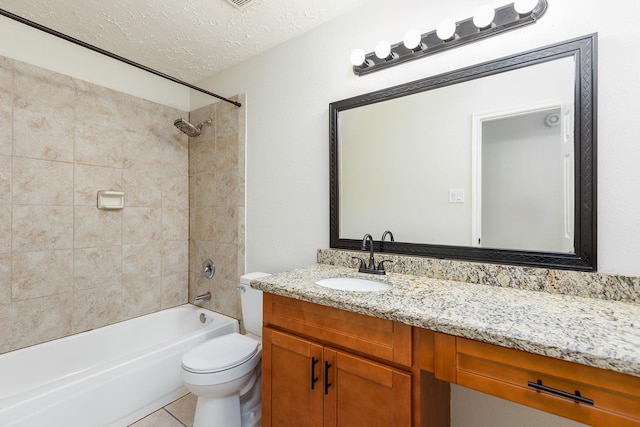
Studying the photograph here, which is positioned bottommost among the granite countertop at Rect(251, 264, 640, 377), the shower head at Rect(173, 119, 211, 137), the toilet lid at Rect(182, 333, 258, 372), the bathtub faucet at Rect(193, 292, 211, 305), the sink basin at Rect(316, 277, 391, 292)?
the toilet lid at Rect(182, 333, 258, 372)

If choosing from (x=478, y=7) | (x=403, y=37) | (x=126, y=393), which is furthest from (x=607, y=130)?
(x=126, y=393)

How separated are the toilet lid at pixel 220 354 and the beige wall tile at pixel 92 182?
135 centimetres

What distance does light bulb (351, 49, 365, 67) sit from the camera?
61.2 inches

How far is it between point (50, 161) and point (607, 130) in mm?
2920

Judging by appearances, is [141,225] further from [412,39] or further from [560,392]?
[560,392]

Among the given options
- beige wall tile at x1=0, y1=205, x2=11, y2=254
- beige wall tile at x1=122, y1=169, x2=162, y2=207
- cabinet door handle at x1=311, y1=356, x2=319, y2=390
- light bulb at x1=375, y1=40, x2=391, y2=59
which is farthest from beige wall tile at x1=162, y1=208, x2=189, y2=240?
light bulb at x1=375, y1=40, x2=391, y2=59

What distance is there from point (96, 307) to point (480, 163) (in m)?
2.62

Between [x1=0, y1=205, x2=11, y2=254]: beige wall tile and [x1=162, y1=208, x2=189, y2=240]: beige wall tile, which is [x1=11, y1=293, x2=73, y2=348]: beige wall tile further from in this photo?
[x1=162, y1=208, x2=189, y2=240]: beige wall tile

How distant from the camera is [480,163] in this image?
131 cm

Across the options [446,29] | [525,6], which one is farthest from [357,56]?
[525,6]

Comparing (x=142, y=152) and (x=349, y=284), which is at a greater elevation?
(x=142, y=152)

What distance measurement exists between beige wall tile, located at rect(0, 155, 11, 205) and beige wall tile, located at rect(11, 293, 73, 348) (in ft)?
2.07

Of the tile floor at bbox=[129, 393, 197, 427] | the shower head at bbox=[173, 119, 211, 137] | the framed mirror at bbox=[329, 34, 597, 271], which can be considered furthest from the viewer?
the shower head at bbox=[173, 119, 211, 137]

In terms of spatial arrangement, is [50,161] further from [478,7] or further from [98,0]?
[478,7]
